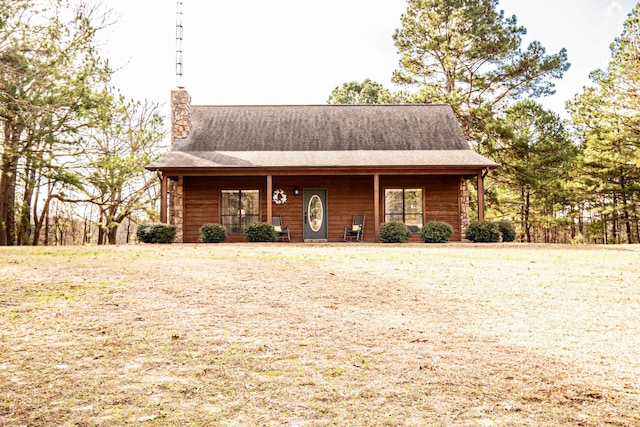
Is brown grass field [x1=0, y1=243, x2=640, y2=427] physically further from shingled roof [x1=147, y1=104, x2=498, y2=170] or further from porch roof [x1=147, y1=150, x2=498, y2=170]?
shingled roof [x1=147, y1=104, x2=498, y2=170]

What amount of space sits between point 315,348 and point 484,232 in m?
10.8

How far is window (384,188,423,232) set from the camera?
49.8 ft

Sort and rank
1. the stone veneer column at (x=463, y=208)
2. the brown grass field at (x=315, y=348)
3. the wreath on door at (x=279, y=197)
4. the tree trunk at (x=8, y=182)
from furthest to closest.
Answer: the wreath on door at (x=279, y=197)
the stone veneer column at (x=463, y=208)
the tree trunk at (x=8, y=182)
the brown grass field at (x=315, y=348)

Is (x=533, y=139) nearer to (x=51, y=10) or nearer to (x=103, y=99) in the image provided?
(x=103, y=99)

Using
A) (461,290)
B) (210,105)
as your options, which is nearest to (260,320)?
(461,290)

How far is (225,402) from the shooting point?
2723 millimetres

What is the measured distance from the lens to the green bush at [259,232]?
13.1 metres

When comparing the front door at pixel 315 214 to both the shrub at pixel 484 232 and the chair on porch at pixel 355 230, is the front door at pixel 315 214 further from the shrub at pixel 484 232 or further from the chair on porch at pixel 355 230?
the shrub at pixel 484 232

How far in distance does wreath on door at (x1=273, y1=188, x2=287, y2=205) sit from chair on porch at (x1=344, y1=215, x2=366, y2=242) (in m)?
2.21

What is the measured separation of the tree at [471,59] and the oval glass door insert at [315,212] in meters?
9.53

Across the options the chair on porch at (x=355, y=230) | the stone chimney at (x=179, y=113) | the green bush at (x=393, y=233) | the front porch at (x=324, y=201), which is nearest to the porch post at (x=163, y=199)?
the front porch at (x=324, y=201)

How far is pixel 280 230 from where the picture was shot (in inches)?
582

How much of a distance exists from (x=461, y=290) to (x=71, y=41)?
440 inches

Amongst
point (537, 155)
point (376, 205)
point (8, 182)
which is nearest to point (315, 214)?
point (376, 205)
